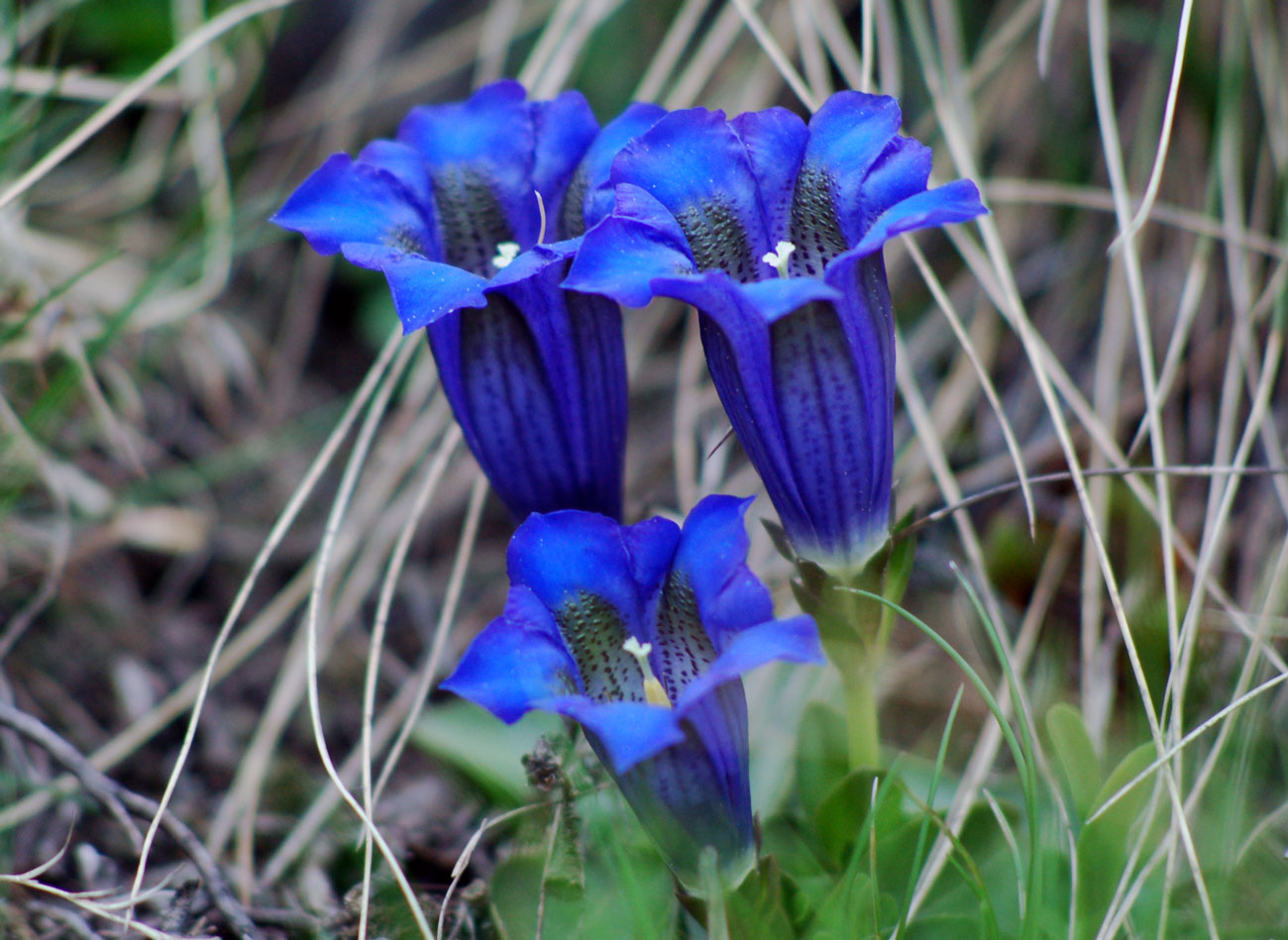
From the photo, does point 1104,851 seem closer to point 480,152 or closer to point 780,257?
point 780,257

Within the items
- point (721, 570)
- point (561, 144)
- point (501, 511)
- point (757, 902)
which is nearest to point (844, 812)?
point (757, 902)

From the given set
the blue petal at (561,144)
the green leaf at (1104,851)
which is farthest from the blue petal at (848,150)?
the green leaf at (1104,851)

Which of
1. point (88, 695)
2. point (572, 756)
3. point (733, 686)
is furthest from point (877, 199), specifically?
point (88, 695)

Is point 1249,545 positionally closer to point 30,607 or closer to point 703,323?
point 703,323

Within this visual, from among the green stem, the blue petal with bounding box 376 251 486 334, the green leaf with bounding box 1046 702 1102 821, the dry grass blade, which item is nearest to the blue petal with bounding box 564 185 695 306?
the blue petal with bounding box 376 251 486 334

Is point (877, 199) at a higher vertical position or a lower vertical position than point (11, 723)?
higher

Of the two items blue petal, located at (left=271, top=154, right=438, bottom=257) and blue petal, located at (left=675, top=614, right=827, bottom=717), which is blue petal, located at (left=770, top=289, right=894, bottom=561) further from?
blue petal, located at (left=271, top=154, right=438, bottom=257)
